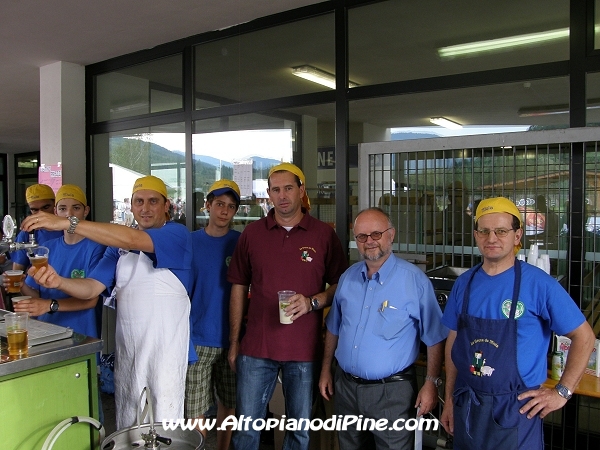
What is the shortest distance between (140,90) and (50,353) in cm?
366

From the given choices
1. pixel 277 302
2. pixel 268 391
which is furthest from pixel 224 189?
pixel 268 391

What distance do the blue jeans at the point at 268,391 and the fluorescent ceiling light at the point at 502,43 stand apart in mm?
2155

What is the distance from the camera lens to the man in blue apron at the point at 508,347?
6.24 feet

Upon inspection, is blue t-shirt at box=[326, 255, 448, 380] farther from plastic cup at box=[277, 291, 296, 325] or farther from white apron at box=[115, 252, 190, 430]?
white apron at box=[115, 252, 190, 430]

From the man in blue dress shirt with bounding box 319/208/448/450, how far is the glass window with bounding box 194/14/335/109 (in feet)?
6.07

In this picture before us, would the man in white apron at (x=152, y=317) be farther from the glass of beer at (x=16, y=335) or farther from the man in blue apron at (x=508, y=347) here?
the man in blue apron at (x=508, y=347)

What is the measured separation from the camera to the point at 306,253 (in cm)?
256

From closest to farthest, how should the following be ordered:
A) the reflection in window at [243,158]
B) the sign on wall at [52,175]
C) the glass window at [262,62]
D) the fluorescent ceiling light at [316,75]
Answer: the fluorescent ceiling light at [316,75] < the glass window at [262,62] < the reflection in window at [243,158] < the sign on wall at [52,175]

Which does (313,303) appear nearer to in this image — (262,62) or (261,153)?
(261,153)

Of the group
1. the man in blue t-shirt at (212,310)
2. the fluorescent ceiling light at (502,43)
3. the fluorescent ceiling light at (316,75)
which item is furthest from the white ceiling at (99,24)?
the man in blue t-shirt at (212,310)

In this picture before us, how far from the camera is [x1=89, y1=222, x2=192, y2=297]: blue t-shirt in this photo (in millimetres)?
2350

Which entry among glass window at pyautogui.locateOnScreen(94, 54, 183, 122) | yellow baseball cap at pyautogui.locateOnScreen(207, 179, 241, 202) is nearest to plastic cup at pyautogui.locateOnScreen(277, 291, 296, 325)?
yellow baseball cap at pyautogui.locateOnScreen(207, 179, 241, 202)

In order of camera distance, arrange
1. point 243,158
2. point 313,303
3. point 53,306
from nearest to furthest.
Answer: point 313,303 → point 53,306 → point 243,158

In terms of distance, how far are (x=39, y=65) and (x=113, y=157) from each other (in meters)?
1.21
